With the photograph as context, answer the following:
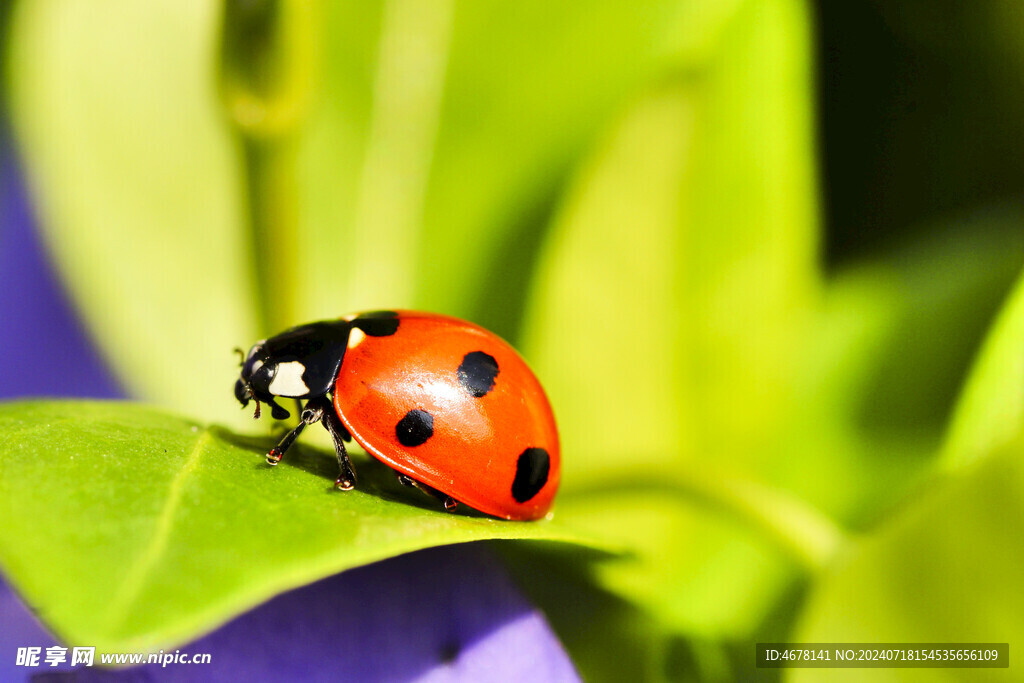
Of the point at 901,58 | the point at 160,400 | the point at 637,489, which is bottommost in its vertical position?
the point at 160,400

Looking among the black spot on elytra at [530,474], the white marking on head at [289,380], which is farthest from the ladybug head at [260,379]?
the black spot on elytra at [530,474]

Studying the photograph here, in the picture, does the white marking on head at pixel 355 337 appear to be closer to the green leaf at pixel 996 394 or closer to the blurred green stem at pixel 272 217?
the blurred green stem at pixel 272 217

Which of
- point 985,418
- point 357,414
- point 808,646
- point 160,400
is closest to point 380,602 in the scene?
point 357,414

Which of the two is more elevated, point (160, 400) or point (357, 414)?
point (357, 414)

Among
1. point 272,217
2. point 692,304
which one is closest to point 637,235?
point 692,304

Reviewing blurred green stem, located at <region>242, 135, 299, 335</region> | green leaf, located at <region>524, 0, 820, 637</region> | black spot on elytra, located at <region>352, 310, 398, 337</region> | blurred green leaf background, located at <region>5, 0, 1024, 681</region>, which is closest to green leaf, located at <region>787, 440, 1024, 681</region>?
blurred green leaf background, located at <region>5, 0, 1024, 681</region>

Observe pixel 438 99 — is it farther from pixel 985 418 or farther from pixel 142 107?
pixel 985 418

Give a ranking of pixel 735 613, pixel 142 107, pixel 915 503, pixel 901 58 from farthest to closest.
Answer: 1. pixel 142 107
2. pixel 901 58
3. pixel 735 613
4. pixel 915 503
